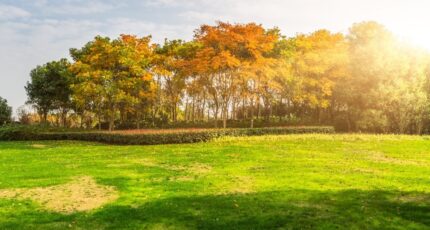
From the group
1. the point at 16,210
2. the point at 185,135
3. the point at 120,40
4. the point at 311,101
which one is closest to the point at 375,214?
the point at 16,210

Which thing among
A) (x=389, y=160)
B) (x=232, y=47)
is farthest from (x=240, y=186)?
(x=232, y=47)

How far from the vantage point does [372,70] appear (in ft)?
194

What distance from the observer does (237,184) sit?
2288 centimetres

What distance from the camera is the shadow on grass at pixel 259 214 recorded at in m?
16.0

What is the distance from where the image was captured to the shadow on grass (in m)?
16.0

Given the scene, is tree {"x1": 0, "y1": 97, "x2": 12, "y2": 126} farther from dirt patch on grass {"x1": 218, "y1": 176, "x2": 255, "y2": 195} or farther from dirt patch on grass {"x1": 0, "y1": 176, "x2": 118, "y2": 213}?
dirt patch on grass {"x1": 218, "y1": 176, "x2": 255, "y2": 195}

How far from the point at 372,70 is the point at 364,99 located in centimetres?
390

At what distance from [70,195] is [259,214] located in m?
9.01

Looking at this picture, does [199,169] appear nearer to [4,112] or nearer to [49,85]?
[49,85]

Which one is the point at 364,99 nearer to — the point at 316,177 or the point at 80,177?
the point at 316,177

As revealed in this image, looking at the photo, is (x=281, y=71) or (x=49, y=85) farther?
(x=49, y=85)

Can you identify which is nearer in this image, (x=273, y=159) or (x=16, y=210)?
(x=16, y=210)

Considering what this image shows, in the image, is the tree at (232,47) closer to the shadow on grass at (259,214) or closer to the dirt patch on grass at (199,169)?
the dirt patch on grass at (199,169)

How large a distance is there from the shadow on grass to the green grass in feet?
0.12
